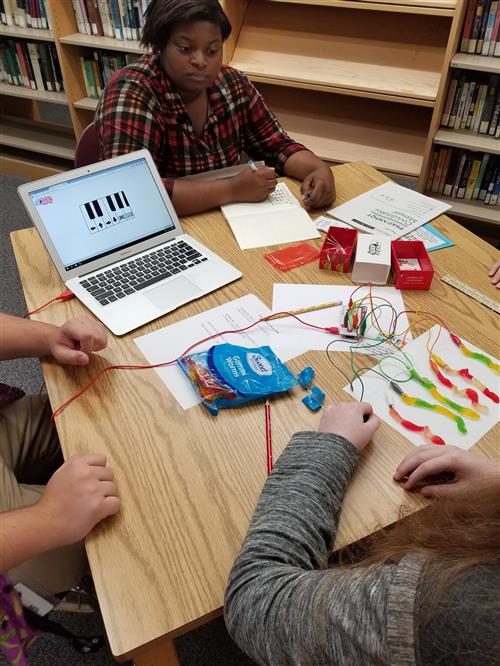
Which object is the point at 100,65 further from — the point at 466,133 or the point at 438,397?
the point at 438,397

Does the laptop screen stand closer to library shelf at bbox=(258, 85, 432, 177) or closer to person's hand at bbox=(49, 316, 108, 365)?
person's hand at bbox=(49, 316, 108, 365)

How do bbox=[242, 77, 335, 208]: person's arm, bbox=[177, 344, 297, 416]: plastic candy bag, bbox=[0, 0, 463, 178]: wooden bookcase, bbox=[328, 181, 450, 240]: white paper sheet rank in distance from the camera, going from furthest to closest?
bbox=[0, 0, 463, 178]: wooden bookcase
bbox=[242, 77, 335, 208]: person's arm
bbox=[328, 181, 450, 240]: white paper sheet
bbox=[177, 344, 297, 416]: plastic candy bag

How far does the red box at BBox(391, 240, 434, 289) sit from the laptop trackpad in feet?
1.47

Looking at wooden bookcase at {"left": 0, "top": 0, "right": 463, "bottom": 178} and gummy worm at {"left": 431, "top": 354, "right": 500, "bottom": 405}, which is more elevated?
wooden bookcase at {"left": 0, "top": 0, "right": 463, "bottom": 178}

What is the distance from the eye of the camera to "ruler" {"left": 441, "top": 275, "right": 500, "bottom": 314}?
1058 mm

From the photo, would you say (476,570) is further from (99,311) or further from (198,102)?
(198,102)

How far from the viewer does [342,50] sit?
2295mm

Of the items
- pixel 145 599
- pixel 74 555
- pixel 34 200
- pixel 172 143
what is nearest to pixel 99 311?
pixel 34 200

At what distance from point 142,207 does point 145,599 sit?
2.73ft

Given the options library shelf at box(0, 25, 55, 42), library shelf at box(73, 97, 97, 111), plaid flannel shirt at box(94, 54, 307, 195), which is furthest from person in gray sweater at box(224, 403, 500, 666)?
library shelf at box(0, 25, 55, 42)

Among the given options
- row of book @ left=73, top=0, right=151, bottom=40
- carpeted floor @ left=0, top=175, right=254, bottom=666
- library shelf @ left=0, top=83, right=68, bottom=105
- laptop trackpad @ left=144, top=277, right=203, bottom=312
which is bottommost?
carpeted floor @ left=0, top=175, right=254, bottom=666

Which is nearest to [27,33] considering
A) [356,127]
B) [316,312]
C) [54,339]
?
[356,127]

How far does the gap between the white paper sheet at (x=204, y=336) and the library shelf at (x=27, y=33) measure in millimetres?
2474

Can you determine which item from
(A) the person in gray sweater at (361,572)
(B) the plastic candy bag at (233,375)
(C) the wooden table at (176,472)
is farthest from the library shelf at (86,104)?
(A) the person in gray sweater at (361,572)
